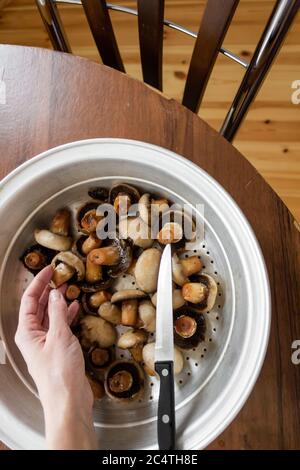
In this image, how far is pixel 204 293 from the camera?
0.62m

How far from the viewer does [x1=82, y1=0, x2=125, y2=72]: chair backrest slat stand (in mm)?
708

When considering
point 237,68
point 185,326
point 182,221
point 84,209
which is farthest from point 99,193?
point 237,68

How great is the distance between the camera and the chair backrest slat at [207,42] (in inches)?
24.7

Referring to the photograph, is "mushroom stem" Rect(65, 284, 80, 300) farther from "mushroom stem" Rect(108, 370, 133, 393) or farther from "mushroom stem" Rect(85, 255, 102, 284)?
"mushroom stem" Rect(108, 370, 133, 393)

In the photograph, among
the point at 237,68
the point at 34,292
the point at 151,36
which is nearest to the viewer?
the point at 34,292

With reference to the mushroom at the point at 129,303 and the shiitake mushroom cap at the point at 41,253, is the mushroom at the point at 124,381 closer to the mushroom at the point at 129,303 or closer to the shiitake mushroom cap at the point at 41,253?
the mushroom at the point at 129,303

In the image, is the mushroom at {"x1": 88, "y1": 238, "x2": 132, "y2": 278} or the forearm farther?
the mushroom at {"x1": 88, "y1": 238, "x2": 132, "y2": 278}

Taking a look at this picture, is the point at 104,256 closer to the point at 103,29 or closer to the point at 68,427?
the point at 68,427

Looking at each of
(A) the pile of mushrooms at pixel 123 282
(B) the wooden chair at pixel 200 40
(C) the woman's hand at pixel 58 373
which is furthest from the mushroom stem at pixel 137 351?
(B) the wooden chair at pixel 200 40

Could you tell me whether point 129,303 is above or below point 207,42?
below

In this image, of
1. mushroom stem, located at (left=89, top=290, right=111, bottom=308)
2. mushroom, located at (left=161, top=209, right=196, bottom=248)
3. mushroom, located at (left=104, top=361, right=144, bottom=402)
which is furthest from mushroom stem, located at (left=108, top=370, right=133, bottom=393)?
mushroom, located at (left=161, top=209, right=196, bottom=248)

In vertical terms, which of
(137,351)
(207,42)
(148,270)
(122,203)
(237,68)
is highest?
(237,68)

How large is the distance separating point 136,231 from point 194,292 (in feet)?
0.40

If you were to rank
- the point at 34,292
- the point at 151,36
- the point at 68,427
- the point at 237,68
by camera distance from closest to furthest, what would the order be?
the point at 68,427 → the point at 34,292 → the point at 151,36 → the point at 237,68
